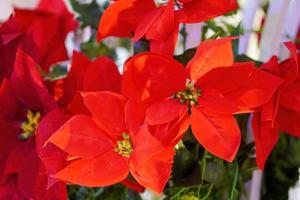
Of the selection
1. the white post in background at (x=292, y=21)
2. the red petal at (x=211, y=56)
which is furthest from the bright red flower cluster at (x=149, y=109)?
the white post in background at (x=292, y=21)

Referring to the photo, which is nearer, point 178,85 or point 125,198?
point 178,85

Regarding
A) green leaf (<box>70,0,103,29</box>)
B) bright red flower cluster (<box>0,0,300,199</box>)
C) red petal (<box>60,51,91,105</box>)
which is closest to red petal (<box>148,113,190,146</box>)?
bright red flower cluster (<box>0,0,300,199</box>)

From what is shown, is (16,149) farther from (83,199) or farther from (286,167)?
(286,167)

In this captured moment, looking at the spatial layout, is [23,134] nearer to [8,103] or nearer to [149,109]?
[8,103]

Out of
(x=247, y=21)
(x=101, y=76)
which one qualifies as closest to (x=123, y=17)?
(x=101, y=76)

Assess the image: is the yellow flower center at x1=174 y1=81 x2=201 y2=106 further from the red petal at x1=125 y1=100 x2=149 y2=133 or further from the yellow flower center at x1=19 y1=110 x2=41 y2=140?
the yellow flower center at x1=19 y1=110 x2=41 y2=140

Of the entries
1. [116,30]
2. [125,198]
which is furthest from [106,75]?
[125,198]

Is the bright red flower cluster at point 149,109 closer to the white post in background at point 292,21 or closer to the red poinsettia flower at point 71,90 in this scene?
the red poinsettia flower at point 71,90
